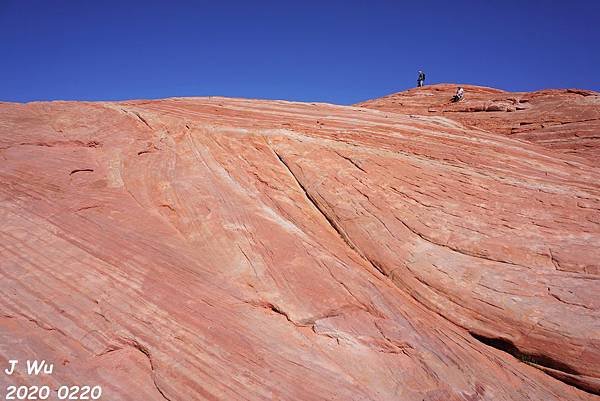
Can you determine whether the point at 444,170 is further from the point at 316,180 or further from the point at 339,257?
the point at 339,257

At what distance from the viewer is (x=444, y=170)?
10883 mm

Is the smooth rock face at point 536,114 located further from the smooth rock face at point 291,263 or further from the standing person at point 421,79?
the standing person at point 421,79

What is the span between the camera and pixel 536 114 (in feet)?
52.4

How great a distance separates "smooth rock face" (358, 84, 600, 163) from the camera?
1402 cm

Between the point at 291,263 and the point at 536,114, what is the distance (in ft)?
44.0

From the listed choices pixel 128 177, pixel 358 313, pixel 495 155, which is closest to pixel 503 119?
pixel 495 155

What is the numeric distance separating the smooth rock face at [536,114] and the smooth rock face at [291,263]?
2.50m

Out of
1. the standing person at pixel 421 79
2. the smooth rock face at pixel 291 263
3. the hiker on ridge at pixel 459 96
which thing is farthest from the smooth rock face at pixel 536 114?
the standing person at pixel 421 79

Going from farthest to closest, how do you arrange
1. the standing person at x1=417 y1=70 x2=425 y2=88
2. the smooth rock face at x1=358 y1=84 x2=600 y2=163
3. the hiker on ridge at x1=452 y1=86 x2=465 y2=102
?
the standing person at x1=417 y1=70 x2=425 y2=88 → the hiker on ridge at x1=452 y1=86 x2=465 y2=102 → the smooth rock face at x1=358 y1=84 x2=600 y2=163

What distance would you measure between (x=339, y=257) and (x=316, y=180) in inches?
107

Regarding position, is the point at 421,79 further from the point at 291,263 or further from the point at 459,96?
the point at 291,263

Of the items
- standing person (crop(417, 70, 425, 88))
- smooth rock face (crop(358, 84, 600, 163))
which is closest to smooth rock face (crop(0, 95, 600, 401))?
smooth rock face (crop(358, 84, 600, 163))

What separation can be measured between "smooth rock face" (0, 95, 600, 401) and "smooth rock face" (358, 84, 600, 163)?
250 cm

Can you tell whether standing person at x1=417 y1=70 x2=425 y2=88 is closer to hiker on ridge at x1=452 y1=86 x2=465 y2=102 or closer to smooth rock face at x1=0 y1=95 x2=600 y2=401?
hiker on ridge at x1=452 y1=86 x2=465 y2=102
